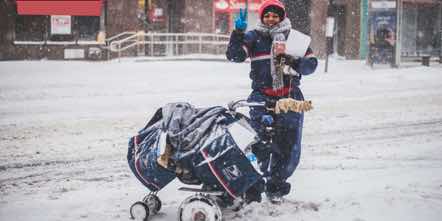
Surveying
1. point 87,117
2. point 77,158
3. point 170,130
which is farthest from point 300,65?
point 87,117

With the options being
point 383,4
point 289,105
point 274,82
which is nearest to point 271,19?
point 274,82

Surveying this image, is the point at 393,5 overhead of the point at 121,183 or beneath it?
overhead

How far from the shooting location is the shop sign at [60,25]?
1037 inches

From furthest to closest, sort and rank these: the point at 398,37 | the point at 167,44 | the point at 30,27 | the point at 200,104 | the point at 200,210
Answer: the point at 167,44
the point at 30,27
the point at 398,37
the point at 200,104
the point at 200,210

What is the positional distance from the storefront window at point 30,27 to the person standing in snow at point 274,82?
2298 cm

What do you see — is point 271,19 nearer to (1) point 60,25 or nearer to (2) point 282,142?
(2) point 282,142

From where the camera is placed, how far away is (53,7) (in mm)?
26109

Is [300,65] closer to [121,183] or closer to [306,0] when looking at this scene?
[121,183]

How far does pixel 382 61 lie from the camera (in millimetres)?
23172

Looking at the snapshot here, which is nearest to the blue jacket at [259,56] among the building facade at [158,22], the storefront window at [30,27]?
the building facade at [158,22]

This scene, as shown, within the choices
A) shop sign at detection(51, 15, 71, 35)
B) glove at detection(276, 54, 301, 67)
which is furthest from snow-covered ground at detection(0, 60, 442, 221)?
shop sign at detection(51, 15, 71, 35)

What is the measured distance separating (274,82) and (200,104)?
764 cm

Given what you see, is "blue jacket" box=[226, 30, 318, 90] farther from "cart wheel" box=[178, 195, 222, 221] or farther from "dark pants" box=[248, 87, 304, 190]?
"cart wheel" box=[178, 195, 222, 221]

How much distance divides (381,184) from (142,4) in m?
23.6
